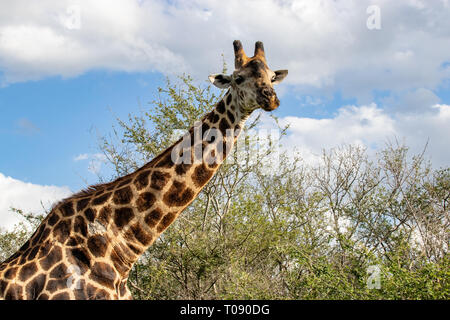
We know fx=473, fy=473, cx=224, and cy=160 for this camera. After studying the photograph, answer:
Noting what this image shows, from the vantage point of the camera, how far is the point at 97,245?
578cm

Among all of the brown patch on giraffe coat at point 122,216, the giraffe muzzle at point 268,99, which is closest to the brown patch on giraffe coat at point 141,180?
the brown patch on giraffe coat at point 122,216

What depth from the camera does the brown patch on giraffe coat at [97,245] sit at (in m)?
5.75

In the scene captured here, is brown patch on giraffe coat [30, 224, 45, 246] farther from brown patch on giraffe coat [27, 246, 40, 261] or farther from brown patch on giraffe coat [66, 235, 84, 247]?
brown patch on giraffe coat [66, 235, 84, 247]

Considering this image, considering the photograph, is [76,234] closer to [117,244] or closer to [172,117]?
[117,244]

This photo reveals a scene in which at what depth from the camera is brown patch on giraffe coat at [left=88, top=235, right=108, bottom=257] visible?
575 cm

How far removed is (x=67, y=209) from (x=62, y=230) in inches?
12.2

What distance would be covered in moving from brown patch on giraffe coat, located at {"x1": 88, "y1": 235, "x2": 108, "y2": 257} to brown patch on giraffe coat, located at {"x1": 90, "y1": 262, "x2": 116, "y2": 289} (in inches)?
5.1

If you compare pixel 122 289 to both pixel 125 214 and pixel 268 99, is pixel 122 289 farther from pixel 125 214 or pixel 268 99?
pixel 268 99

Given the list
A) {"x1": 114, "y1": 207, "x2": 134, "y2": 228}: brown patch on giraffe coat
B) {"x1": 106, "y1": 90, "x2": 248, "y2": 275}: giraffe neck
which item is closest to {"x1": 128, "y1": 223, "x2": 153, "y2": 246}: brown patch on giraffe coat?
{"x1": 106, "y1": 90, "x2": 248, "y2": 275}: giraffe neck

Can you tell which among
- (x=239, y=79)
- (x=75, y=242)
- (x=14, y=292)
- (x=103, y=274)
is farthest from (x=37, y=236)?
(x=239, y=79)

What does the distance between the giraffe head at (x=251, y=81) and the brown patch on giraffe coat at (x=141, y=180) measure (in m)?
1.51

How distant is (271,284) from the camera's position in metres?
10.8
